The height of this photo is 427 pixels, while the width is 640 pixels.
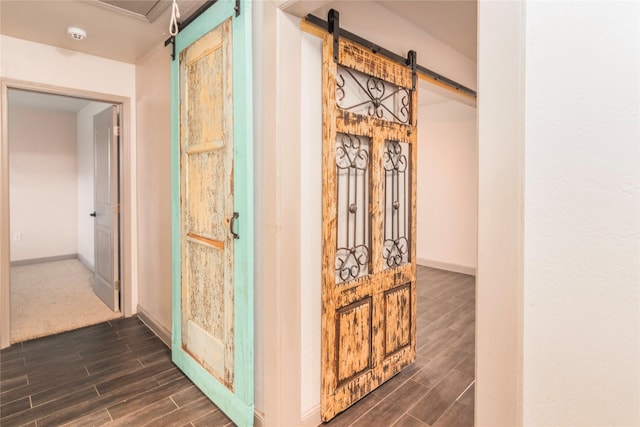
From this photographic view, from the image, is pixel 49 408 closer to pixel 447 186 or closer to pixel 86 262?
pixel 86 262

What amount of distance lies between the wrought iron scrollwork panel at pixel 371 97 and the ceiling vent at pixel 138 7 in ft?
4.26

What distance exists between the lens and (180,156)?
2.34 m

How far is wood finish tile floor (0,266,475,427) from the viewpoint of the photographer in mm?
1992

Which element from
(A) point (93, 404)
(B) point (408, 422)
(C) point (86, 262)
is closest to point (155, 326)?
(A) point (93, 404)

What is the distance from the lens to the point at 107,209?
372 centimetres

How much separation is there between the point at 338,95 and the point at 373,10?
2.37 feet

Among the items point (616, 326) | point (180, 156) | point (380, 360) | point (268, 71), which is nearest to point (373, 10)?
point (268, 71)

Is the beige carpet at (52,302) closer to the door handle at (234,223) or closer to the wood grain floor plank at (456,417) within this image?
the door handle at (234,223)

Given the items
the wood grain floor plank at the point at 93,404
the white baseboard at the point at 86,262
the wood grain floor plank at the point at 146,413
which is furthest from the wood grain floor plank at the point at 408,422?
the white baseboard at the point at 86,262

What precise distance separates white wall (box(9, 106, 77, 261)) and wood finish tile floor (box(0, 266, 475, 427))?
3.63m

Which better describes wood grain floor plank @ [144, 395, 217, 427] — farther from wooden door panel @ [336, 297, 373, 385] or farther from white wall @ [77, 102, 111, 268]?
white wall @ [77, 102, 111, 268]

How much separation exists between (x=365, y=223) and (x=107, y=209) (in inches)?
120

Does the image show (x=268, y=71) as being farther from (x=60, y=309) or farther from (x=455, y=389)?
(x=60, y=309)

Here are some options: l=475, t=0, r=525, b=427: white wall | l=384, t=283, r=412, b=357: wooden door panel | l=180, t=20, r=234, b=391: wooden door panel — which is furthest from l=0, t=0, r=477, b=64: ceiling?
l=384, t=283, r=412, b=357: wooden door panel
